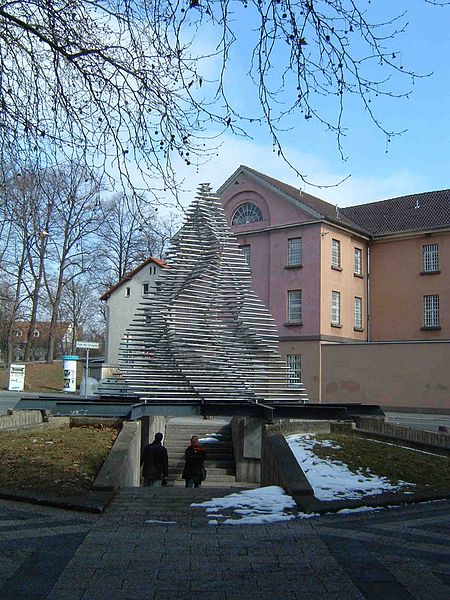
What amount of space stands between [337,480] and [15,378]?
113 feet

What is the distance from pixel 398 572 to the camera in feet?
18.9

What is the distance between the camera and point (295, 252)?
135ft

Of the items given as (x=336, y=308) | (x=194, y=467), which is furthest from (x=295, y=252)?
(x=194, y=467)

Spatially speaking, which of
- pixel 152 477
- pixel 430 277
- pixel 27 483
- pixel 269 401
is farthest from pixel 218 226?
pixel 430 277

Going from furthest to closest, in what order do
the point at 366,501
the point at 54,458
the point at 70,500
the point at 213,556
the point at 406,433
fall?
the point at 406,433, the point at 54,458, the point at 366,501, the point at 70,500, the point at 213,556

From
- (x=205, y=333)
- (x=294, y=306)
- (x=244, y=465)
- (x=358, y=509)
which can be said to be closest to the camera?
(x=358, y=509)

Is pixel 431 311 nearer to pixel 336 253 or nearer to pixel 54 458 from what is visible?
pixel 336 253

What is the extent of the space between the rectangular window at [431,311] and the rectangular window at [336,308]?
16.0 ft

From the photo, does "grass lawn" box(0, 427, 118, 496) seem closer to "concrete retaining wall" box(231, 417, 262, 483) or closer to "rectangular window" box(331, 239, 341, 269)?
"concrete retaining wall" box(231, 417, 262, 483)

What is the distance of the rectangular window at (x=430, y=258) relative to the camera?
39.9m

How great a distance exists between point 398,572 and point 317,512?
2362mm

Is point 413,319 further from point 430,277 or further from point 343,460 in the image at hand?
point 343,460

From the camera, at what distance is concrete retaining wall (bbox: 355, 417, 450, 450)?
14.2 m

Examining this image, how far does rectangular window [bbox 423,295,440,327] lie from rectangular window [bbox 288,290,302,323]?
7.22 meters
